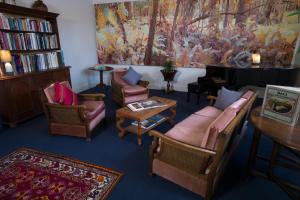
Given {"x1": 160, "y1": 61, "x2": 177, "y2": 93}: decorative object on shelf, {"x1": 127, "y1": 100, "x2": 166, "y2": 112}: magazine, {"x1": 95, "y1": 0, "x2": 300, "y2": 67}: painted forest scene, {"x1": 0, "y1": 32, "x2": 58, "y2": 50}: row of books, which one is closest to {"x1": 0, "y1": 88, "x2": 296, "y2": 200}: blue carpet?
{"x1": 127, "y1": 100, "x2": 166, "y2": 112}: magazine

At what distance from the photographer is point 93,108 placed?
3113mm

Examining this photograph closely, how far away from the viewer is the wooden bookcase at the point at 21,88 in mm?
3170

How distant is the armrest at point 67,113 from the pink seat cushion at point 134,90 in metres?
1.42

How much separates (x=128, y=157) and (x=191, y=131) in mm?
922

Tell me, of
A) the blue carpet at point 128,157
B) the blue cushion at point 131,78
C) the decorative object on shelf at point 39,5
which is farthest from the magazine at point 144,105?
the decorative object on shelf at point 39,5

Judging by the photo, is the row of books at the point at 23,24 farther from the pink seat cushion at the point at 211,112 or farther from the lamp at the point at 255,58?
the lamp at the point at 255,58

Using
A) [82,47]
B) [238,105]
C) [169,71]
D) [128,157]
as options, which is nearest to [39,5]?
[82,47]

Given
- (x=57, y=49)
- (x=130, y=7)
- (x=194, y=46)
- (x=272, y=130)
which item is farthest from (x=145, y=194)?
(x=130, y=7)

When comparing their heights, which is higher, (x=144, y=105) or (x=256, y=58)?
(x=256, y=58)

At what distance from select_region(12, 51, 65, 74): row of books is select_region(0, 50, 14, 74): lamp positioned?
Answer: 163 mm

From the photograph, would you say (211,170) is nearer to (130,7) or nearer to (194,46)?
(194,46)

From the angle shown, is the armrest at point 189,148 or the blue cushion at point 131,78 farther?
the blue cushion at point 131,78

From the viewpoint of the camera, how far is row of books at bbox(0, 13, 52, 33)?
3.18m

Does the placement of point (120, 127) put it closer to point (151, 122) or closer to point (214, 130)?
point (151, 122)
